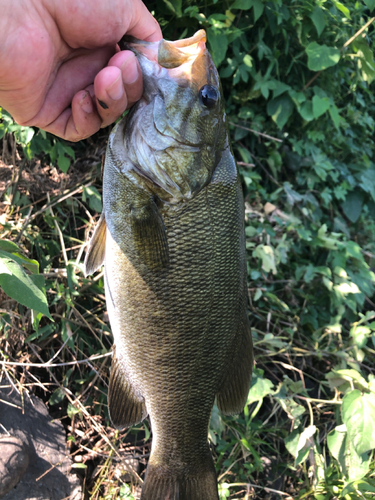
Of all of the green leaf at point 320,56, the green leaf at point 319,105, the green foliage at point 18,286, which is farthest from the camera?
the green leaf at point 319,105

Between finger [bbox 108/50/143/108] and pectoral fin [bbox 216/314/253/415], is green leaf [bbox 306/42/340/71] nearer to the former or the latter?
finger [bbox 108/50/143/108]

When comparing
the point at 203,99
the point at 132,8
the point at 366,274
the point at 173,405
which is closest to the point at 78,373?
the point at 173,405

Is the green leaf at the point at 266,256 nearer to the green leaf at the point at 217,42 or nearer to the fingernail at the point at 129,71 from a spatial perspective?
the green leaf at the point at 217,42

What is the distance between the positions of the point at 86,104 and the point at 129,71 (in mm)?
213

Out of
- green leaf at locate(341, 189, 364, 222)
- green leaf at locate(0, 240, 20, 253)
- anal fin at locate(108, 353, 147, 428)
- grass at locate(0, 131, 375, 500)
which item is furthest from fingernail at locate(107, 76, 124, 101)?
green leaf at locate(341, 189, 364, 222)

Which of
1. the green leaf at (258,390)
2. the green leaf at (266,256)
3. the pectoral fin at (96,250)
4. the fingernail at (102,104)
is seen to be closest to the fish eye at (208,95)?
the fingernail at (102,104)

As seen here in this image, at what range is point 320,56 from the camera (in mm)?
2422

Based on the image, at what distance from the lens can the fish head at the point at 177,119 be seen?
1.15m

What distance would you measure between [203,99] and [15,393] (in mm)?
1915

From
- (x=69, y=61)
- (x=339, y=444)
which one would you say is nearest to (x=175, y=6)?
(x=69, y=61)

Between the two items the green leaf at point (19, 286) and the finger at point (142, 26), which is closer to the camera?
the green leaf at point (19, 286)

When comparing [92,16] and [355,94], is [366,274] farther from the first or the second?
[92,16]

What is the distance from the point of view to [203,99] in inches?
46.5

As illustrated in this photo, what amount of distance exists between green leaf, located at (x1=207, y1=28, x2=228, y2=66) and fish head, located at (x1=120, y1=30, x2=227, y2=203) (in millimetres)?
1075
